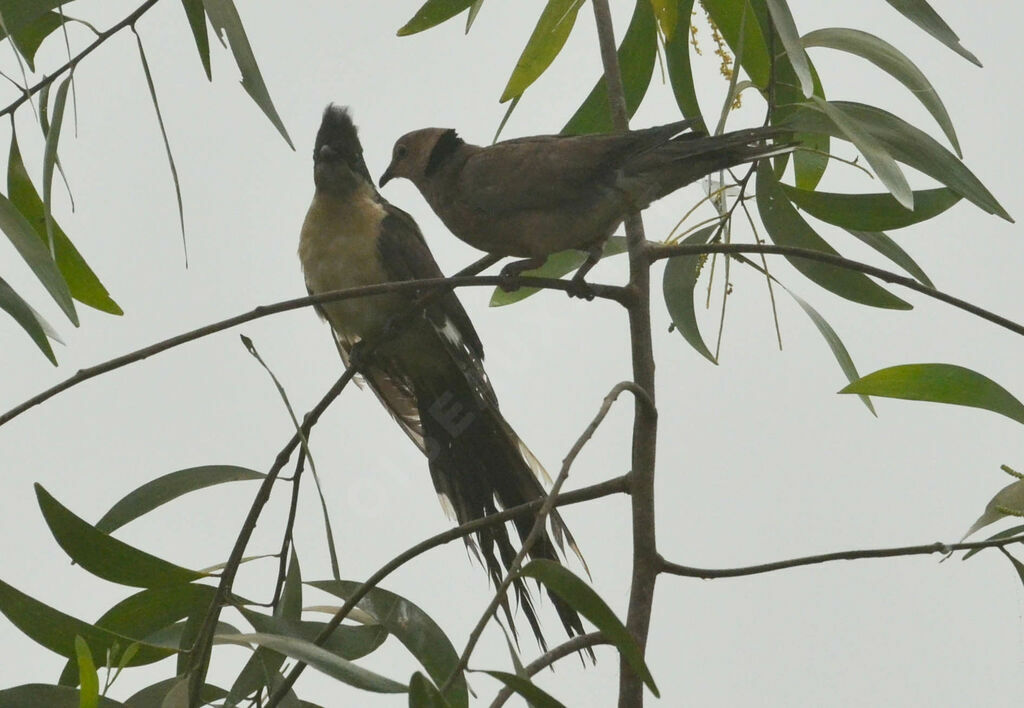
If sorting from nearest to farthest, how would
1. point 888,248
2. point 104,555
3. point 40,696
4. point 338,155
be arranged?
point 40,696 < point 104,555 < point 888,248 < point 338,155

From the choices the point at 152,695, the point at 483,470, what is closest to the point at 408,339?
the point at 483,470

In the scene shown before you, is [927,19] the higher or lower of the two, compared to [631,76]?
lower

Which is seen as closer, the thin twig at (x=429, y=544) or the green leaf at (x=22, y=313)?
the thin twig at (x=429, y=544)

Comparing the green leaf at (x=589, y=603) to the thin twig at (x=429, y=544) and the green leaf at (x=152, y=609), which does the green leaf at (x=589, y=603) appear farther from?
the green leaf at (x=152, y=609)

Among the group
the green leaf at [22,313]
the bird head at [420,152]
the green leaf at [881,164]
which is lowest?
the green leaf at [881,164]

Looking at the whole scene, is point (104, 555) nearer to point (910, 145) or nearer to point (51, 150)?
point (51, 150)

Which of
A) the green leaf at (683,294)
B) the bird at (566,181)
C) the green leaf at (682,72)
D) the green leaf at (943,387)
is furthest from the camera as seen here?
the green leaf at (682,72)

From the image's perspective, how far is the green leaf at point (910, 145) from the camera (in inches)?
62.6

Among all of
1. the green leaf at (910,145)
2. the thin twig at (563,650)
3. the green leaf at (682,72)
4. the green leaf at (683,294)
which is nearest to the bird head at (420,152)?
the green leaf at (682,72)

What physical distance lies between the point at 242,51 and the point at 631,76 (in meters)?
0.90

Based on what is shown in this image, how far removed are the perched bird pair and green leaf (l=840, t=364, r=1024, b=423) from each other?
36cm

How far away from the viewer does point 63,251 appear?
1.80m

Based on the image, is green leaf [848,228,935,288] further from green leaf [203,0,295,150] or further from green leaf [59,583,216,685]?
green leaf [59,583,216,685]

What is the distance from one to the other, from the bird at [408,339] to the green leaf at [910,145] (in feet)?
3.15
